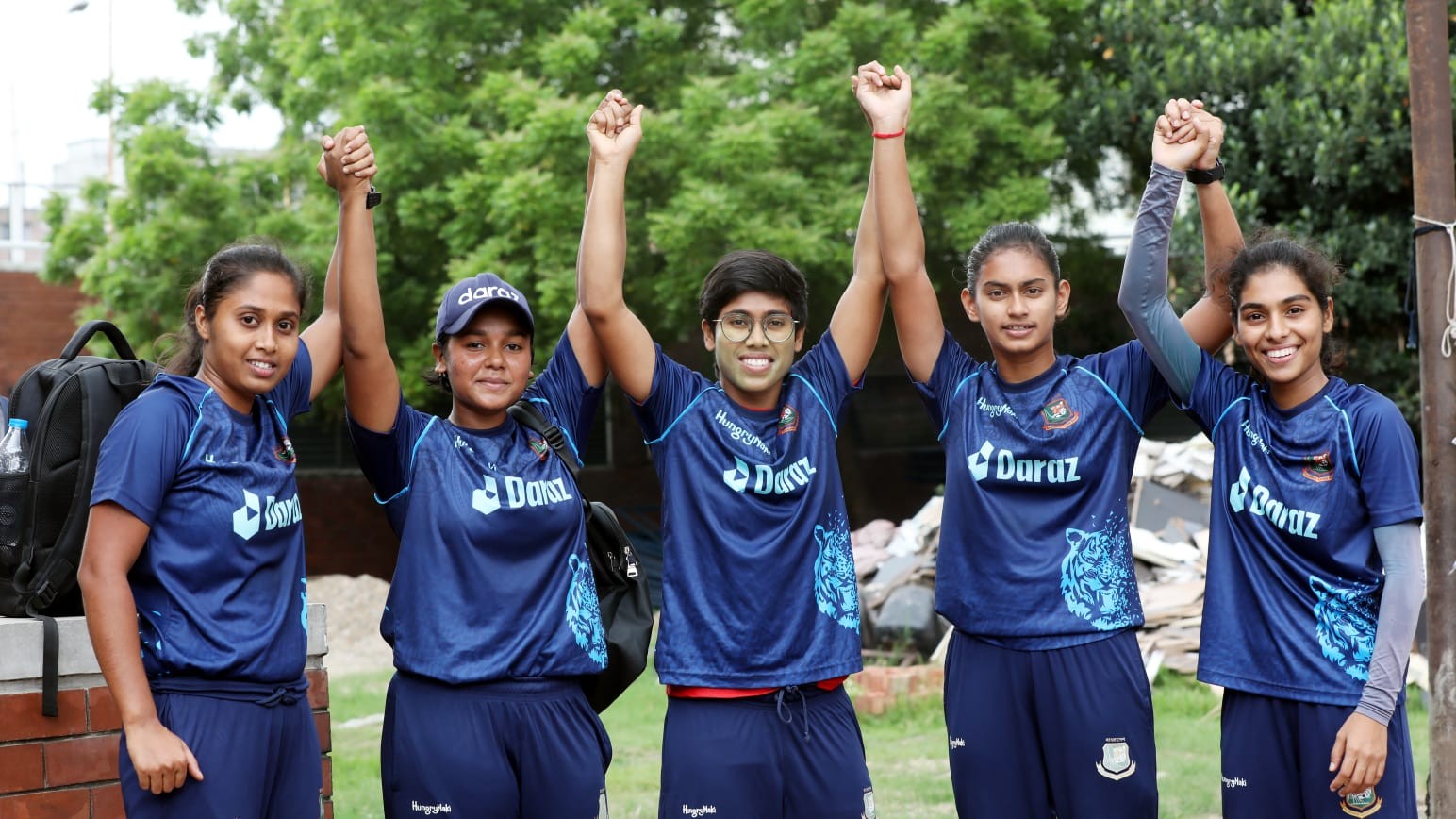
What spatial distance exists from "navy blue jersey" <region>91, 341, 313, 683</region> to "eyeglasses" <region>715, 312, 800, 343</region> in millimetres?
1175

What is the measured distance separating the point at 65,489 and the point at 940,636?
7.55 m

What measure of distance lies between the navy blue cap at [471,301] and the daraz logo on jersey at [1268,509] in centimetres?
183

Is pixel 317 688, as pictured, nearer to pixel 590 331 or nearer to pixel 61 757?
pixel 61 757

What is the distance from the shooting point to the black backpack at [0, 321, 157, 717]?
3596mm

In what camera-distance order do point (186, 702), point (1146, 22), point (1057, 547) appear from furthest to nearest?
point (1146, 22), point (1057, 547), point (186, 702)

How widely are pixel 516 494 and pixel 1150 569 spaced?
26.2 ft

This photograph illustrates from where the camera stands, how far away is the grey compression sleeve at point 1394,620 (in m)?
3.28

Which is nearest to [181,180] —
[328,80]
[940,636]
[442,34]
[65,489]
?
[328,80]

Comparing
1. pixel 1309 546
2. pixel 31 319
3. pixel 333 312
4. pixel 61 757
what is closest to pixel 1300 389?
pixel 1309 546

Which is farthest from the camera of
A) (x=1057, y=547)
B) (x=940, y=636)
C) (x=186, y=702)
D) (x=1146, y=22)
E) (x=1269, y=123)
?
(x=1146, y=22)

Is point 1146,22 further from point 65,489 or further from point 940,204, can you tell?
point 65,489

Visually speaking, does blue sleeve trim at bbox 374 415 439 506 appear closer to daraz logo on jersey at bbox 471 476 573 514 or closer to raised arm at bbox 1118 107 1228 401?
daraz logo on jersey at bbox 471 476 573 514

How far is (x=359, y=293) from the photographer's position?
11.2ft

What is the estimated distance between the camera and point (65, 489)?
359 cm
